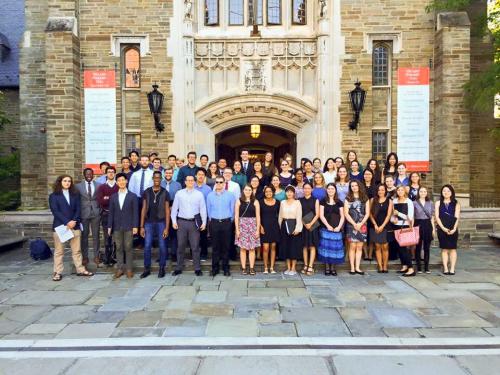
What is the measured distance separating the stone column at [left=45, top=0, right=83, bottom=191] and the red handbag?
781 cm

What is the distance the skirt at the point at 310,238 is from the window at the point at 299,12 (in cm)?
644

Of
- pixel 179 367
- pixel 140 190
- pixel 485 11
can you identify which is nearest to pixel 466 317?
pixel 179 367

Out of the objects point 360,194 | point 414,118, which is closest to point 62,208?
point 360,194

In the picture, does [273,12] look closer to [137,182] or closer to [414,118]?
[414,118]

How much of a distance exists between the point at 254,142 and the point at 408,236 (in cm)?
942

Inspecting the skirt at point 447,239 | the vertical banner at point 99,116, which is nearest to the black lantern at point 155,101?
the vertical banner at point 99,116

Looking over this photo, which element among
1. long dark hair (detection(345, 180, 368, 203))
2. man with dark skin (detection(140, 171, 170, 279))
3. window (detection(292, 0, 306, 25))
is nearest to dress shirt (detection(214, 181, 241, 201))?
man with dark skin (detection(140, 171, 170, 279))

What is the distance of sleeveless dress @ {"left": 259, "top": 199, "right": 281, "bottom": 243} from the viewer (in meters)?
7.49

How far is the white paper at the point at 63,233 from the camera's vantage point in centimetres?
729

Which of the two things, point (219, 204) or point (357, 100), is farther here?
point (357, 100)

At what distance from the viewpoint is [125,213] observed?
24.2 feet

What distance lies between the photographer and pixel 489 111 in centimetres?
1173

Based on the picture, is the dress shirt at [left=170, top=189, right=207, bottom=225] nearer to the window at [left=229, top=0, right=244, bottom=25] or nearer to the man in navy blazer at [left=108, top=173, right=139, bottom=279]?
the man in navy blazer at [left=108, top=173, right=139, bottom=279]

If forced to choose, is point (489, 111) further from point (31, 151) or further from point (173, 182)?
point (31, 151)
